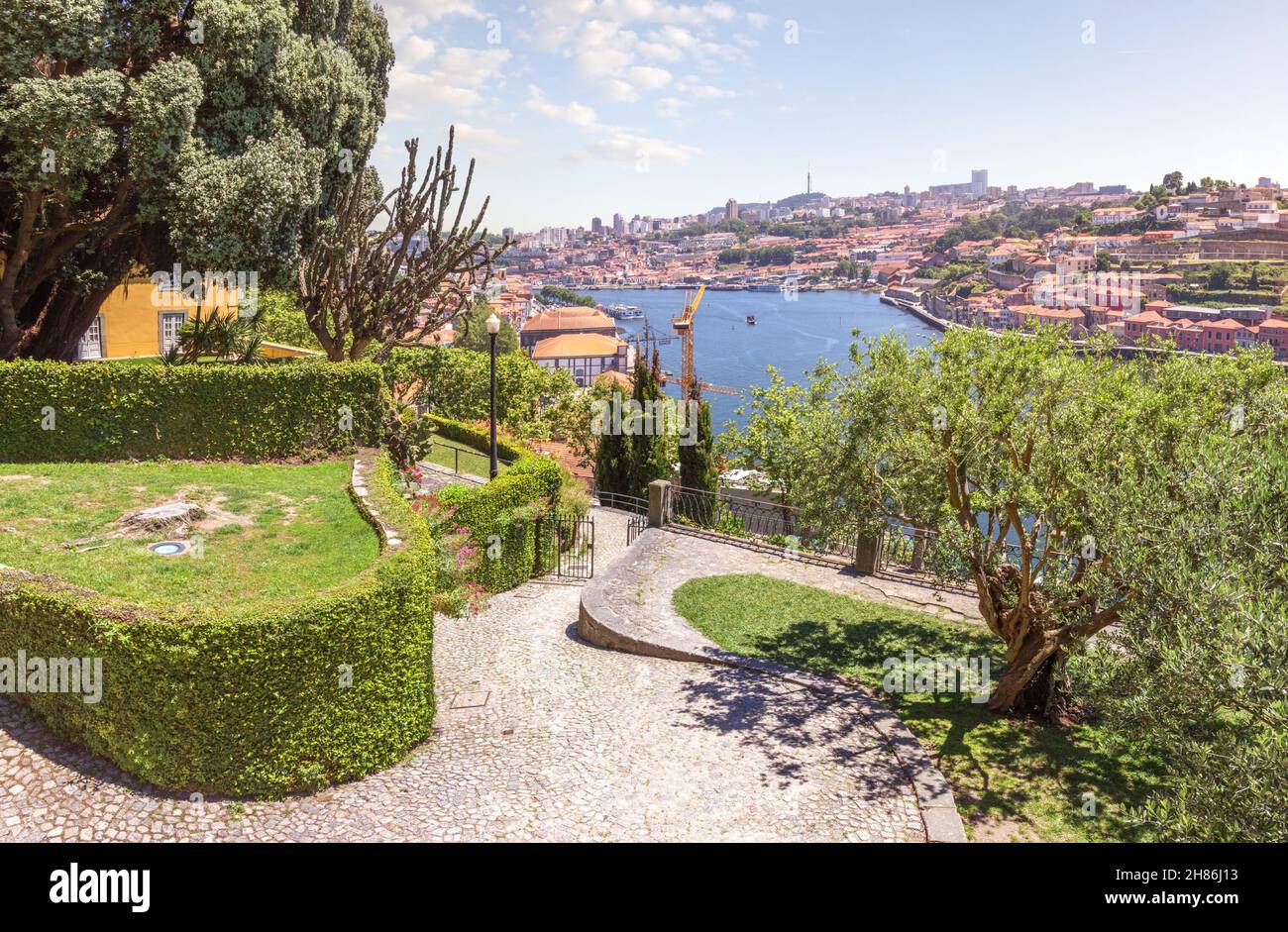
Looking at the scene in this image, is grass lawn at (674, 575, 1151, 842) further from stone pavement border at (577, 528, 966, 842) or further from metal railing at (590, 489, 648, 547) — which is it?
metal railing at (590, 489, 648, 547)

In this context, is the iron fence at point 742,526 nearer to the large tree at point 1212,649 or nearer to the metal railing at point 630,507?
the metal railing at point 630,507

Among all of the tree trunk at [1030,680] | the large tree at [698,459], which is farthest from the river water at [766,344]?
the tree trunk at [1030,680]

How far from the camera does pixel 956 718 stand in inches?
432

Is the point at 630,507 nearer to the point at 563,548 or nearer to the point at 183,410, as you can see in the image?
the point at 563,548

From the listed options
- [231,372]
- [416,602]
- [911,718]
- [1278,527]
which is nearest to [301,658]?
[416,602]

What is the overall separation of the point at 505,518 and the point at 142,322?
23.1 meters

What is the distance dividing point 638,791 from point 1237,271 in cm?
13378

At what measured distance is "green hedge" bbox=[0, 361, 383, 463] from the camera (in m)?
16.2

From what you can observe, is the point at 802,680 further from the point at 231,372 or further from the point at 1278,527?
the point at 231,372

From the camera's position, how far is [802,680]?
465 inches

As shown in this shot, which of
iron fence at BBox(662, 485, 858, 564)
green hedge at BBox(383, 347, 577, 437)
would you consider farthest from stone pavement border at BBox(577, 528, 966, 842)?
green hedge at BBox(383, 347, 577, 437)

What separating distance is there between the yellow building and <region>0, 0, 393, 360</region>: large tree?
8.56 metres

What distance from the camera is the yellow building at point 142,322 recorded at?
30469 millimetres


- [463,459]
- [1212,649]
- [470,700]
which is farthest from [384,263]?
[1212,649]
